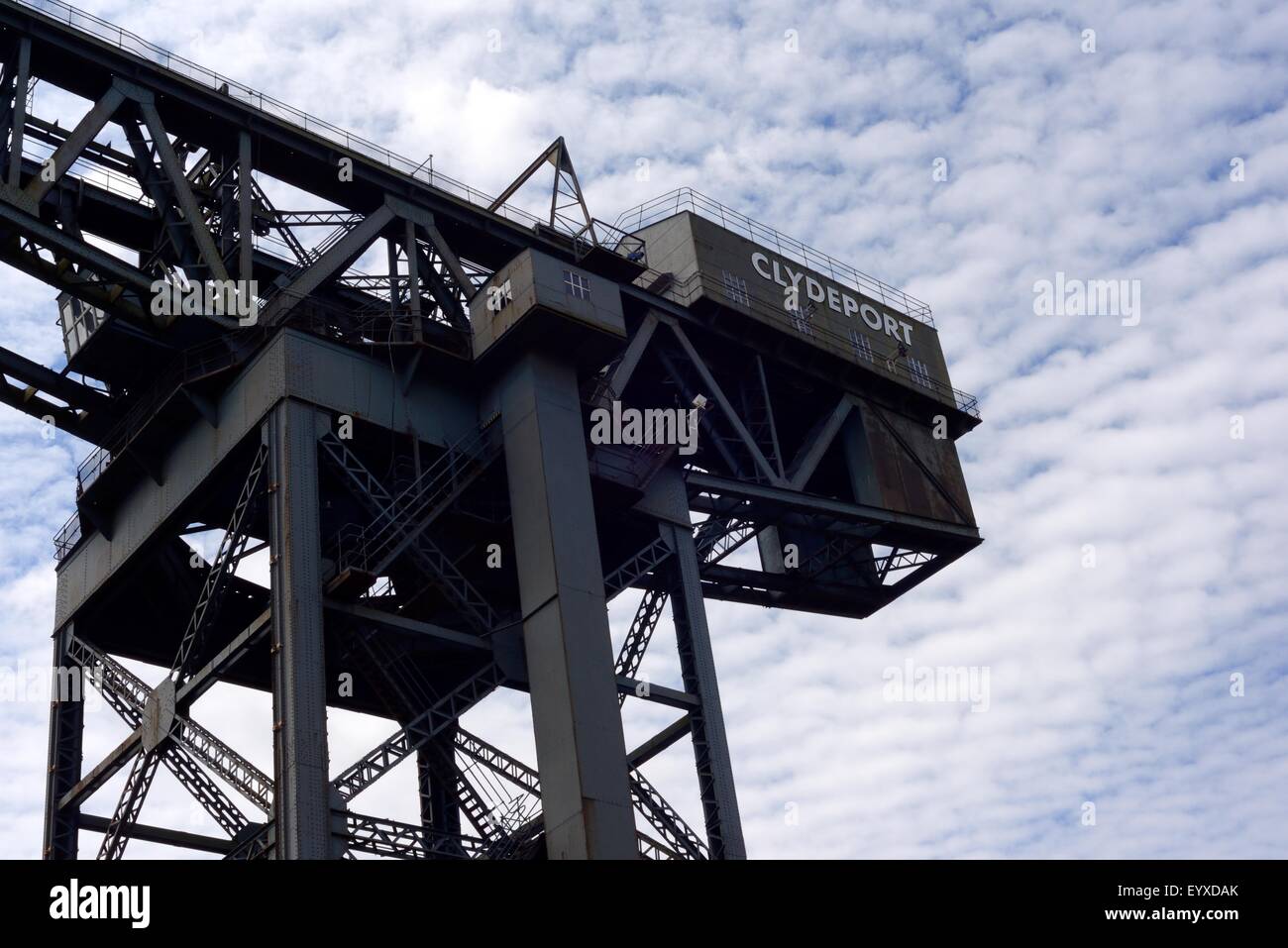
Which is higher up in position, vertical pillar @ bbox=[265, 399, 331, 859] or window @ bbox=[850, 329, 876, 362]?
window @ bbox=[850, 329, 876, 362]

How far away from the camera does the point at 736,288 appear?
43.0m

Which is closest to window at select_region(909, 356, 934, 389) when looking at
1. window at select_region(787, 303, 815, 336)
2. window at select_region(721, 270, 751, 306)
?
window at select_region(787, 303, 815, 336)

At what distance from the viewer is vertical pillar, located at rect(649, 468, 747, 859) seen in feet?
Result: 117

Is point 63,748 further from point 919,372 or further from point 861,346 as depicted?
point 919,372

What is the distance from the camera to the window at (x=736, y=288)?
42.6 m

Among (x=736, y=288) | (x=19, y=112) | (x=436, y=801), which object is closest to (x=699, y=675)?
(x=436, y=801)

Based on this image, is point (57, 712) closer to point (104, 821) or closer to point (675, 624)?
point (104, 821)

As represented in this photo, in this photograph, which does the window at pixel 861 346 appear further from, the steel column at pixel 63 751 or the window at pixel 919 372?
the steel column at pixel 63 751

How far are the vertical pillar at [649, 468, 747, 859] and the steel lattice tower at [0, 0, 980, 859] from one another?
0.21ft

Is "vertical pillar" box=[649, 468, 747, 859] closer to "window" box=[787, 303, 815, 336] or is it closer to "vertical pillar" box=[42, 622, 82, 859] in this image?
"window" box=[787, 303, 815, 336]

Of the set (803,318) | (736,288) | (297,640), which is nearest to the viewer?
(297,640)

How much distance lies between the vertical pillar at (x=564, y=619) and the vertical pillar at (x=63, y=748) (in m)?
10.3

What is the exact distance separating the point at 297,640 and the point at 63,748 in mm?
8652

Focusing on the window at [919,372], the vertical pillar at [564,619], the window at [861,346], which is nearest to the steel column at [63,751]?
the vertical pillar at [564,619]
